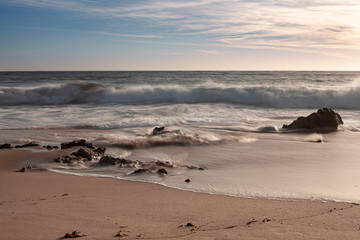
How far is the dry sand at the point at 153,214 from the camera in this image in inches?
110

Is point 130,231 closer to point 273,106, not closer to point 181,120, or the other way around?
point 181,120

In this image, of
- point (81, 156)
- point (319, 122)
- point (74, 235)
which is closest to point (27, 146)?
point (81, 156)

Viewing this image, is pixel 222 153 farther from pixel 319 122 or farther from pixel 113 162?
pixel 319 122

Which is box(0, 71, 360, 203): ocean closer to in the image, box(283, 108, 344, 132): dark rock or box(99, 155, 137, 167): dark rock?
box(99, 155, 137, 167): dark rock

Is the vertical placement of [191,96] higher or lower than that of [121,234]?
higher

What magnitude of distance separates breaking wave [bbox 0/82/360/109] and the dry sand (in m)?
15.0

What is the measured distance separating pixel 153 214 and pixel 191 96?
748 inches

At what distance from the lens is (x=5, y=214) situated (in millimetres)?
3182

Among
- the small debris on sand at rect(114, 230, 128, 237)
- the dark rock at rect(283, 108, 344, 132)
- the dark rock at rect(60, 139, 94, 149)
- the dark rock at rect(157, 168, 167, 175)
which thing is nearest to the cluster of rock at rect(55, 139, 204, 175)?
the dark rock at rect(157, 168, 167, 175)

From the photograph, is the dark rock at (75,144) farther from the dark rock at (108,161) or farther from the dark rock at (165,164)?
the dark rock at (165,164)

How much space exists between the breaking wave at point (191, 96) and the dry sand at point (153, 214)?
1502 centimetres

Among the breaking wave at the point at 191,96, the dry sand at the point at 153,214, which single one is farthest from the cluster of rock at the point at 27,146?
the breaking wave at the point at 191,96

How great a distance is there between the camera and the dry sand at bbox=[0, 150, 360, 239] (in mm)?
2791

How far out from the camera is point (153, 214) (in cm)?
329
